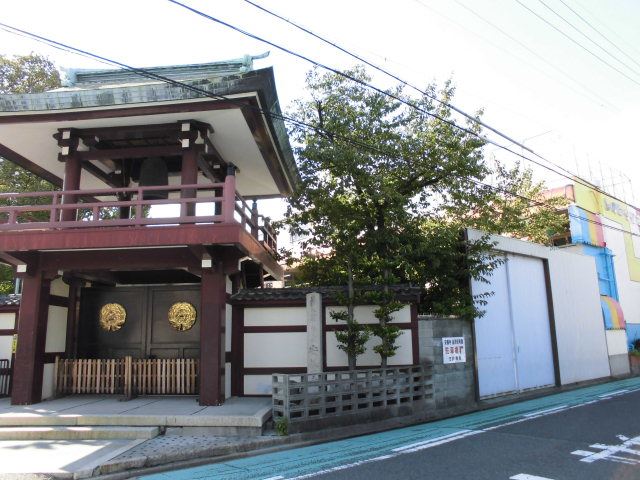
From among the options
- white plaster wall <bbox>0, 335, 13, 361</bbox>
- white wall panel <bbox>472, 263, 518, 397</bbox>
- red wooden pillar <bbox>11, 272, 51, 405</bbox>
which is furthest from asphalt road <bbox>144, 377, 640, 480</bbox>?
white plaster wall <bbox>0, 335, 13, 361</bbox>

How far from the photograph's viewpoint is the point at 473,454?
761 centimetres

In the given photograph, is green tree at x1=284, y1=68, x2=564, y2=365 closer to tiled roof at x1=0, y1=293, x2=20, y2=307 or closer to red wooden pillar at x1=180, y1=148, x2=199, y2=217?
red wooden pillar at x1=180, y1=148, x2=199, y2=217

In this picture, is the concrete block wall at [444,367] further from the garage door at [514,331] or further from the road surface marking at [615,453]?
the road surface marking at [615,453]

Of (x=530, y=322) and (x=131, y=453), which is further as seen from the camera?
(x=530, y=322)

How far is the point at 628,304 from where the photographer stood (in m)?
25.3

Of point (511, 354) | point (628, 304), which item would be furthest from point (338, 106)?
point (628, 304)

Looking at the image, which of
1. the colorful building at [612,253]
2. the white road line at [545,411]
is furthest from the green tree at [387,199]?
the colorful building at [612,253]

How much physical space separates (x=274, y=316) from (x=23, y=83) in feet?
54.0

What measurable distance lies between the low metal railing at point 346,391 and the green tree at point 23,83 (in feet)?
52.2

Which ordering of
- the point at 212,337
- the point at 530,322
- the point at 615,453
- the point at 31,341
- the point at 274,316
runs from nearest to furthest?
the point at 615,453 → the point at 212,337 → the point at 31,341 → the point at 274,316 → the point at 530,322

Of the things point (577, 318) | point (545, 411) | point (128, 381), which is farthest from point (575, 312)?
point (128, 381)

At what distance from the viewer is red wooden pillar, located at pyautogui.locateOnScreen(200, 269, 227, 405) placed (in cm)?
1054

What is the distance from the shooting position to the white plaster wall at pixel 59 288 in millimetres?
12141

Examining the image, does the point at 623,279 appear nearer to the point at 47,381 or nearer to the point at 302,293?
the point at 302,293
